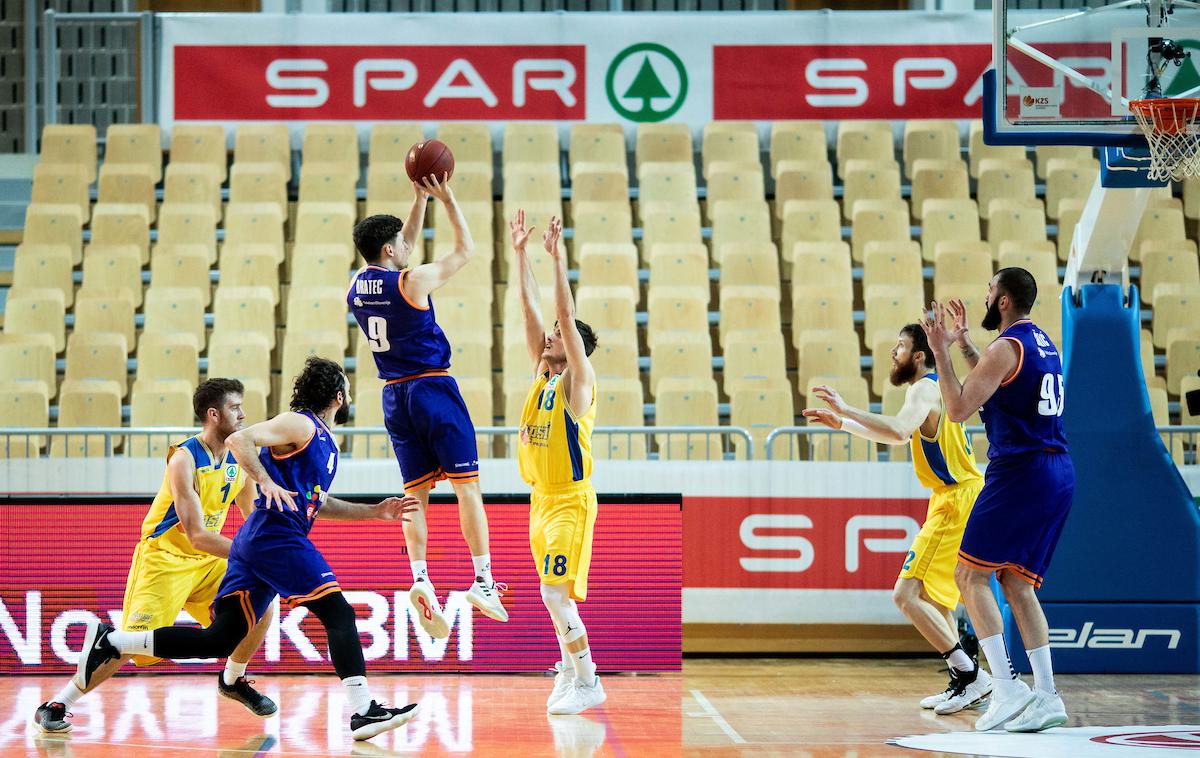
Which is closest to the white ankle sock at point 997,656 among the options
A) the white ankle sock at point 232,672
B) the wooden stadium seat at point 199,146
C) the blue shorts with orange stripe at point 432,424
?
the blue shorts with orange stripe at point 432,424

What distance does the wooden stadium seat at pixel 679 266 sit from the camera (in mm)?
12086

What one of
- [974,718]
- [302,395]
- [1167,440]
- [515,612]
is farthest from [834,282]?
[302,395]

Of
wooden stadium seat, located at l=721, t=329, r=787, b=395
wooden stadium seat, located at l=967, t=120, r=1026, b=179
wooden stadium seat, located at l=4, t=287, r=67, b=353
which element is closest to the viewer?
wooden stadium seat, located at l=721, t=329, r=787, b=395

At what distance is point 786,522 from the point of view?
31.5 feet

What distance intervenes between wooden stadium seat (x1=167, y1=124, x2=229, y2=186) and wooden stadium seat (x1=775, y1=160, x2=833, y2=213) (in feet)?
18.3

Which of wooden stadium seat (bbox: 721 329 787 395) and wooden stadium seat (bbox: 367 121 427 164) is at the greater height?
wooden stadium seat (bbox: 367 121 427 164)

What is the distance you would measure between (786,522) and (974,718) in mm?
2526

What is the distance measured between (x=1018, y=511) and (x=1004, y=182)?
297 inches

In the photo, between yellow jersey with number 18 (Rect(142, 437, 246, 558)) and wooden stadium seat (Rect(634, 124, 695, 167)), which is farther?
wooden stadium seat (Rect(634, 124, 695, 167))

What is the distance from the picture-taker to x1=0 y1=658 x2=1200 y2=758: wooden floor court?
632cm

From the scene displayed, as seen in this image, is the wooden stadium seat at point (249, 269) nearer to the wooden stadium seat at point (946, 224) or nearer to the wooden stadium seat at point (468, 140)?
the wooden stadium seat at point (468, 140)

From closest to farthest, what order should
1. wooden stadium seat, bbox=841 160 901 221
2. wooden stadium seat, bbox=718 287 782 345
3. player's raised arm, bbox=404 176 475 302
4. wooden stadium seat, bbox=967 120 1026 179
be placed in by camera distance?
player's raised arm, bbox=404 176 475 302 < wooden stadium seat, bbox=718 287 782 345 < wooden stadium seat, bbox=841 160 901 221 < wooden stadium seat, bbox=967 120 1026 179

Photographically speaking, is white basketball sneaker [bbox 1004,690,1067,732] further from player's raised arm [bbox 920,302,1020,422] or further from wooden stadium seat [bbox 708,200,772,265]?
wooden stadium seat [bbox 708,200,772,265]

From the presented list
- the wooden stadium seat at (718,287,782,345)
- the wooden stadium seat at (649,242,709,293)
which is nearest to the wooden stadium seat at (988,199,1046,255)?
the wooden stadium seat at (718,287,782,345)
